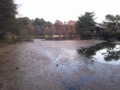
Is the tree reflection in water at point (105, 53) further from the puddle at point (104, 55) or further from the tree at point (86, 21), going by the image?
the tree at point (86, 21)

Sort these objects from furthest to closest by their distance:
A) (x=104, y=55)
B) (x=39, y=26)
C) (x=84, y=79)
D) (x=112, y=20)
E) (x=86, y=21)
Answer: (x=39, y=26) < (x=86, y=21) < (x=112, y=20) < (x=104, y=55) < (x=84, y=79)

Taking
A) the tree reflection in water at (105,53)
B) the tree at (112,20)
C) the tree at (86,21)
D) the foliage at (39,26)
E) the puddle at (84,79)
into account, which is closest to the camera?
the puddle at (84,79)

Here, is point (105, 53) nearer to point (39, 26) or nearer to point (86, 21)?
point (86, 21)

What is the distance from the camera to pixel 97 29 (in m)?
44.8

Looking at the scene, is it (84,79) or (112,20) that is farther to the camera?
(112,20)

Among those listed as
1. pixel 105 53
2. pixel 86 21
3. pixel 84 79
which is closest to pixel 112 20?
pixel 86 21

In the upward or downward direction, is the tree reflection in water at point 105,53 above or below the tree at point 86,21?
below

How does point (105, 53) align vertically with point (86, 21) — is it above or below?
below

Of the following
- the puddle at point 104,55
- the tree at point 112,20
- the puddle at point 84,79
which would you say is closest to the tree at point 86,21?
the tree at point 112,20

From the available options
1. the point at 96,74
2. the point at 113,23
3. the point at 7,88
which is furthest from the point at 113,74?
the point at 113,23

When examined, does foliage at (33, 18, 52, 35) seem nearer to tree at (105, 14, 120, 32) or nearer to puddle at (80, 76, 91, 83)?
tree at (105, 14, 120, 32)

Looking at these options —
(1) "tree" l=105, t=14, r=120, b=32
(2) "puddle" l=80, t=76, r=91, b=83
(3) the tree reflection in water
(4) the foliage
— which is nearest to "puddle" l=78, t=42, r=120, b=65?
(3) the tree reflection in water

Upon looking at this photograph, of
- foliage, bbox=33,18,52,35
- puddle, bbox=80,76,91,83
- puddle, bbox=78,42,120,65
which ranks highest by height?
foliage, bbox=33,18,52,35

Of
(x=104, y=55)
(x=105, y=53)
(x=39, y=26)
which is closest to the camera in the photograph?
(x=104, y=55)
